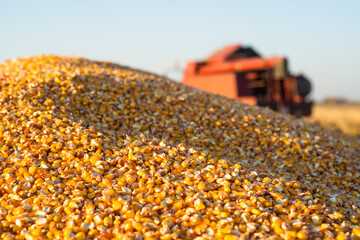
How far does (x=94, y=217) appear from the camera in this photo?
6.98 ft

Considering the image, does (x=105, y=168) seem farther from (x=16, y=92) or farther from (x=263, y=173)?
(x=16, y=92)

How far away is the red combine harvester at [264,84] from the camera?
26.5 feet

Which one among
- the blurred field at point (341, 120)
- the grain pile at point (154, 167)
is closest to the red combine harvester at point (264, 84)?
the blurred field at point (341, 120)

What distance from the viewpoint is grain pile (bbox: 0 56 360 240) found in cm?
209

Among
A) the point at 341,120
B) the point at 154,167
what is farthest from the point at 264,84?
the point at 154,167

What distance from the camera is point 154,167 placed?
2666mm

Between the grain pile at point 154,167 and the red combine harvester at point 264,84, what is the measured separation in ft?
11.4

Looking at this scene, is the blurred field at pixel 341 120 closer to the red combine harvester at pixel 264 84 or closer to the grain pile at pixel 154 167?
the red combine harvester at pixel 264 84

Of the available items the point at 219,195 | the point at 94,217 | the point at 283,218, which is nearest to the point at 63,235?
the point at 94,217

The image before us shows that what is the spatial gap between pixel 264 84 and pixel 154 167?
6543 mm

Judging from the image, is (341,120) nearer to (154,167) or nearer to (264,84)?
(264,84)

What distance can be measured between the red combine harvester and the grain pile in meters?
3.48

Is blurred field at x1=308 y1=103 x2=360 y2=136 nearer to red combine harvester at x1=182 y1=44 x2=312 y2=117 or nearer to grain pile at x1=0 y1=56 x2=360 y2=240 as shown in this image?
red combine harvester at x1=182 y1=44 x2=312 y2=117

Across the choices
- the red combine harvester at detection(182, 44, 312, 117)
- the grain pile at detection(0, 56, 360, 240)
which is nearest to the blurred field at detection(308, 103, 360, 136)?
the red combine harvester at detection(182, 44, 312, 117)
